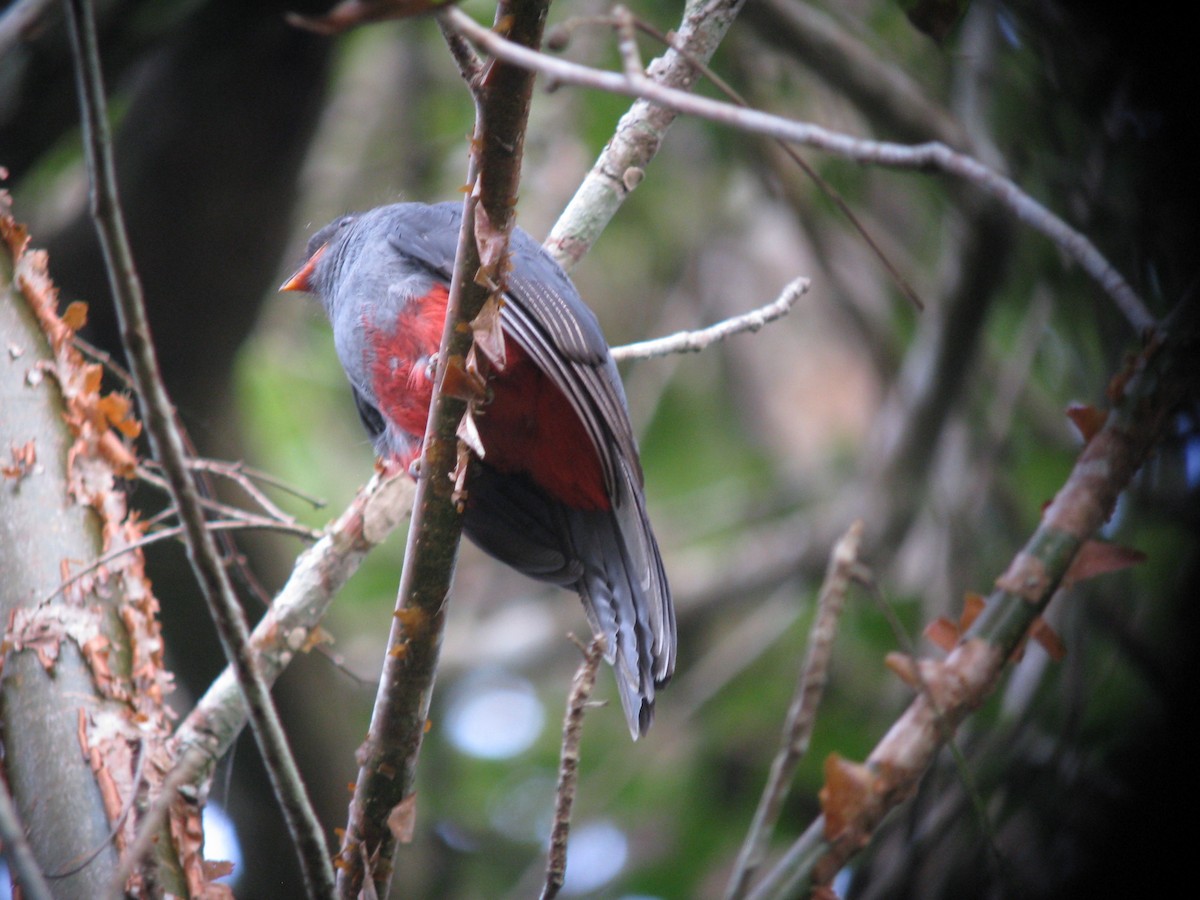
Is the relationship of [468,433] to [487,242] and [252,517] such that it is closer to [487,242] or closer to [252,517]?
[487,242]

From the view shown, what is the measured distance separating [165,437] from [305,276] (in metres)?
2.61

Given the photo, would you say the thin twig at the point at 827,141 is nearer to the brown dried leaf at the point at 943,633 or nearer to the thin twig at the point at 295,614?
the brown dried leaf at the point at 943,633

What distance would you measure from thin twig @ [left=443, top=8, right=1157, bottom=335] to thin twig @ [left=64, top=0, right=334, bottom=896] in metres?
0.55

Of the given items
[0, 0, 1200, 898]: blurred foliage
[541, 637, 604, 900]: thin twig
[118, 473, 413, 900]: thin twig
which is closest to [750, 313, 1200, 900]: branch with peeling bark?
[541, 637, 604, 900]: thin twig

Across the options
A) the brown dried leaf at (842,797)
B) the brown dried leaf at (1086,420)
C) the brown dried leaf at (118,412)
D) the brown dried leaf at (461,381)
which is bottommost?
the brown dried leaf at (842,797)

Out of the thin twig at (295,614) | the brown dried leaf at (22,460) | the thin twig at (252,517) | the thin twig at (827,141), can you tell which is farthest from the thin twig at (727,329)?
the brown dried leaf at (22,460)

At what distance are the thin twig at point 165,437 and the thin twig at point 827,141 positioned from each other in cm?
55

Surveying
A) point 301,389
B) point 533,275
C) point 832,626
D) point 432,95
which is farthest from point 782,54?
point 832,626

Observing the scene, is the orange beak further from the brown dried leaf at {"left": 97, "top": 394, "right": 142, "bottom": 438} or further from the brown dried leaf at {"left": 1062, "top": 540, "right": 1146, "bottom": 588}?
the brown dried leaf at {"left": 1062, "top": 540, "right": 1146, "bottom": 588}

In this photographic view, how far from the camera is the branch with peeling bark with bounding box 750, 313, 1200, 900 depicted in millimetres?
1801

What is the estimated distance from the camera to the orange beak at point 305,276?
4.14m

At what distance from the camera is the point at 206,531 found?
5.65 ft

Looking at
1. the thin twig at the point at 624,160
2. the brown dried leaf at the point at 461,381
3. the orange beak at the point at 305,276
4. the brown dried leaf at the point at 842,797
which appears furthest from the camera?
the orange beak at the point at 305,276

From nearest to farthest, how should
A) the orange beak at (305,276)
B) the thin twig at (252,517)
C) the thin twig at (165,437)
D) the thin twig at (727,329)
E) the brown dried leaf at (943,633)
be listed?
1. the thin twig at (165,437)
2. the brown dried leaf at (943,633)
3. the thin twig at (252,517)
4. the thin twig at (727,329)
5. the orange beak at (305,276)
